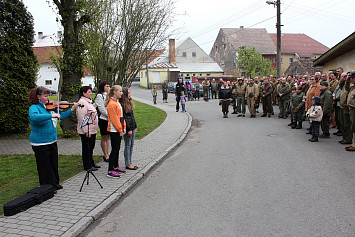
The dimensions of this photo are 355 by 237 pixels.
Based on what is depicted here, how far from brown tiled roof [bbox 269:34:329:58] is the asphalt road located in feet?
201

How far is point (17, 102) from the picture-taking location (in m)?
11.2

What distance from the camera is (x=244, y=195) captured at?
550 cm

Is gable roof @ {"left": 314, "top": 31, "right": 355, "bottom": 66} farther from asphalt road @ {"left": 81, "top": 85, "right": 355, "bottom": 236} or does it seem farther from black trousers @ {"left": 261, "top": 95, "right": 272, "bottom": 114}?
asphalt road @ {"left": 81, "top": 85, "right": 355, "bottom": 236}

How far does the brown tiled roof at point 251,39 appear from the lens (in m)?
63.4

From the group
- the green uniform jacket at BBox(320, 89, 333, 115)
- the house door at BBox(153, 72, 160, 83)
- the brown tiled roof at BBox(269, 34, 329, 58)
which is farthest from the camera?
the brown tiled roof at BBox(269, 34, 329, 58)

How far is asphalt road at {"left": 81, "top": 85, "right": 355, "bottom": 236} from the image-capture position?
429 cm

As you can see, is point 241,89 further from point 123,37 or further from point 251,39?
point 251,39

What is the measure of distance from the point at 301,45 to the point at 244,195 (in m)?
69.1

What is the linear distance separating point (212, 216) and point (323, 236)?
1508 millimetres

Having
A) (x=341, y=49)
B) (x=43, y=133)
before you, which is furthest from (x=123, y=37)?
(x=341, y=49)

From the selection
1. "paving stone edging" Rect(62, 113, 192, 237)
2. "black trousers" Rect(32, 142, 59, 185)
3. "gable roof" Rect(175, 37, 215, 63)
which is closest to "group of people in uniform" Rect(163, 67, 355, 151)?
"paving stone edging" Rect(62, 113, 192, 237)

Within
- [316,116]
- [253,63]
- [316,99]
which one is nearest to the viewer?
[316,116]

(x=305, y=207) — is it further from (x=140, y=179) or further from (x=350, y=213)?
(x=140, y=179)

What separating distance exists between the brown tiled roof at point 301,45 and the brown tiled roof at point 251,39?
3381 mm
